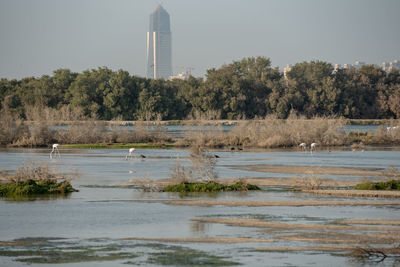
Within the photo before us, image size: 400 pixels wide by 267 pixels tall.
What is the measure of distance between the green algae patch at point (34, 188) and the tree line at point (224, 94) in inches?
3191

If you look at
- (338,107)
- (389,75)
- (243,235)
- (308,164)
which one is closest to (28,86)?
(338,107)

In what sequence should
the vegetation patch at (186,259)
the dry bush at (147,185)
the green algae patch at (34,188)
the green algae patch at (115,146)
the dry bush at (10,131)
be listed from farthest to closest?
1. the dry bush at (10,131)
2. the green algae patch at (115,146)
3. the dry bush at (147,185)
4. the green algae patch at (34,188)
5. the vegetation patch at (186,259)

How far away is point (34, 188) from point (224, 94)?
9178 cm

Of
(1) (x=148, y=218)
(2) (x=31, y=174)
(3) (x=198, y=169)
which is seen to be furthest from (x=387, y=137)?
(1) (x=148, y=218)

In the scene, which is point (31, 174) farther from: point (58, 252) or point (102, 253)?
point (102, 253)

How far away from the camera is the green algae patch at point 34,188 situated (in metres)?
24.0

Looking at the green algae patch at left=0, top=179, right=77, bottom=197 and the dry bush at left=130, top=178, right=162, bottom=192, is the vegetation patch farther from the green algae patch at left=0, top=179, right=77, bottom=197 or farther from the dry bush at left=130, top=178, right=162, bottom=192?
the green algae patch at left=0, top=179, right=77, bottom=197

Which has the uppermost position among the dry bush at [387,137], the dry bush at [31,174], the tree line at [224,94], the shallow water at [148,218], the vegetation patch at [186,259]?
the tree line at [224,94]

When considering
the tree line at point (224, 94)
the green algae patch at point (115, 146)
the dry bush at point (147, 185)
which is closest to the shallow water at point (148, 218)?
the dry bush at point (147, 185)

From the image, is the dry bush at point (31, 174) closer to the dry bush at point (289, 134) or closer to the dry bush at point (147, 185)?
the dry bush at point (147, 185)

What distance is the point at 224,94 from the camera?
115000 millimetres

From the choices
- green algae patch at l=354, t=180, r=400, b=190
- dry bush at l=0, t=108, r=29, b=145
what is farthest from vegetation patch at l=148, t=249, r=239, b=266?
dry bush at l=0, t=108, r=29, b=145

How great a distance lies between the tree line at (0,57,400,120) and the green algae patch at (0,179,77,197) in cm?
8105

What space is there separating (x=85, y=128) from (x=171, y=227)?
134 feet
